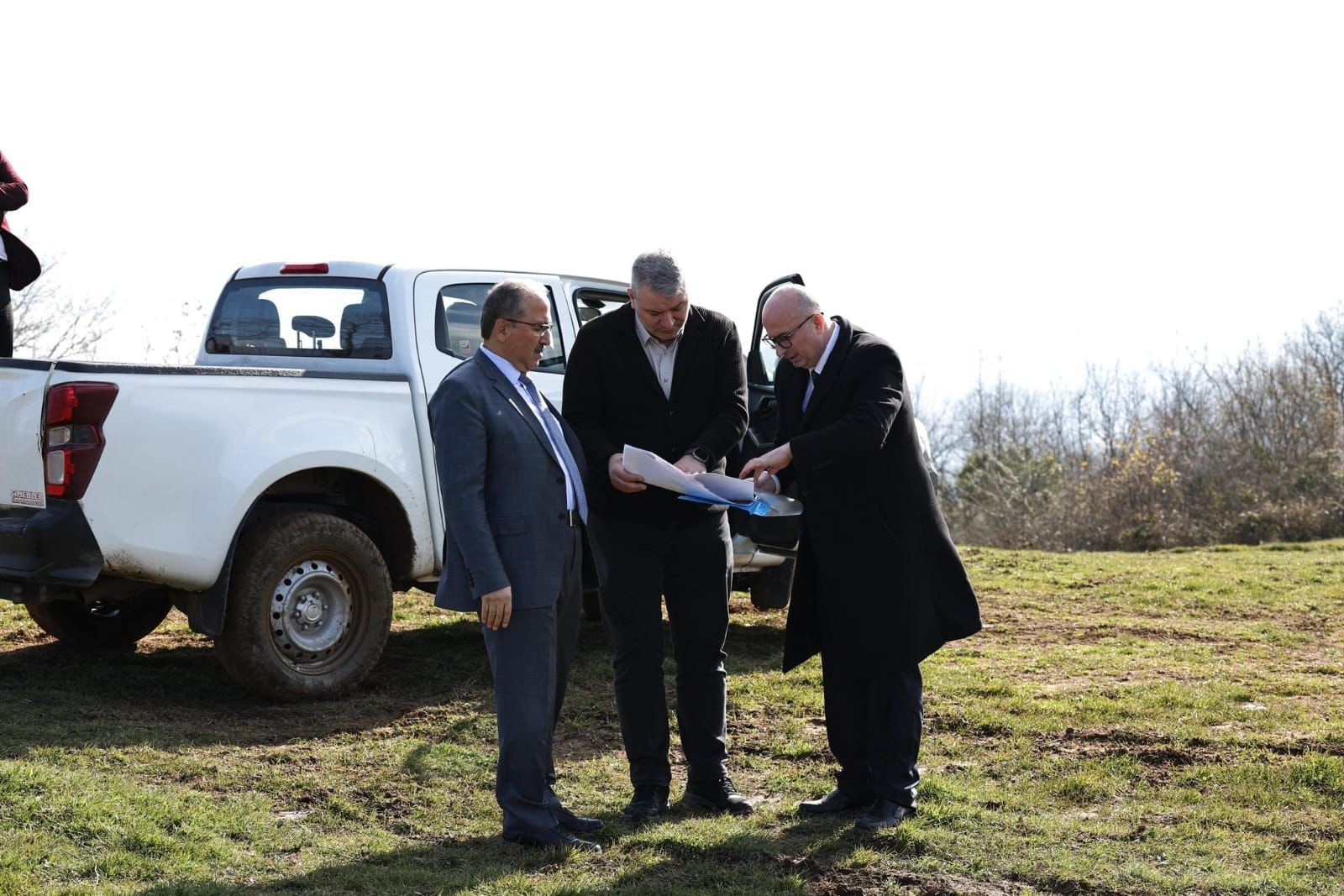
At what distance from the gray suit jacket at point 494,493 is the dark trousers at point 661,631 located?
0.52m

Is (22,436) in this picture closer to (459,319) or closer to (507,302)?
(459,319)

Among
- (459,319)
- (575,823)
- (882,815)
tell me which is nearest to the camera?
(575,823)

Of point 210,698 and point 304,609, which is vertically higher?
point 304,609

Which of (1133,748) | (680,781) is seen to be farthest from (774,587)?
(680,781)

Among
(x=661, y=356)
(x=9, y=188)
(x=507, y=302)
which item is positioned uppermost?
(x=9, y=188)

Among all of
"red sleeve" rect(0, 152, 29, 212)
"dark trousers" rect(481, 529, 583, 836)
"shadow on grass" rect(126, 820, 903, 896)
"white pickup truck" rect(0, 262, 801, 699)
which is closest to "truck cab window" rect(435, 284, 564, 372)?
"white pickup truck" rect(0, 262, 801, 699)

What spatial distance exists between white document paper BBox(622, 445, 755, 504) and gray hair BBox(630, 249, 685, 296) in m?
0.56

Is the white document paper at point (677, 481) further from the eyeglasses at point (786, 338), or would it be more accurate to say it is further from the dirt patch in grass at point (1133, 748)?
the dirt patch in grass at point (1133, 748)

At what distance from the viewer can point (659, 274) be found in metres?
4.76

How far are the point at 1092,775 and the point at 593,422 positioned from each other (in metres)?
2.53

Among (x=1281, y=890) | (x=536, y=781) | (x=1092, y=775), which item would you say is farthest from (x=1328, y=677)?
(x=536, y=781)

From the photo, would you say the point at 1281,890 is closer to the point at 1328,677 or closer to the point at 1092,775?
the point at 1092,775

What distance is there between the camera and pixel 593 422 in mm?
4992

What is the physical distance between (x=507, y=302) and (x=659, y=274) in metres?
0.59
